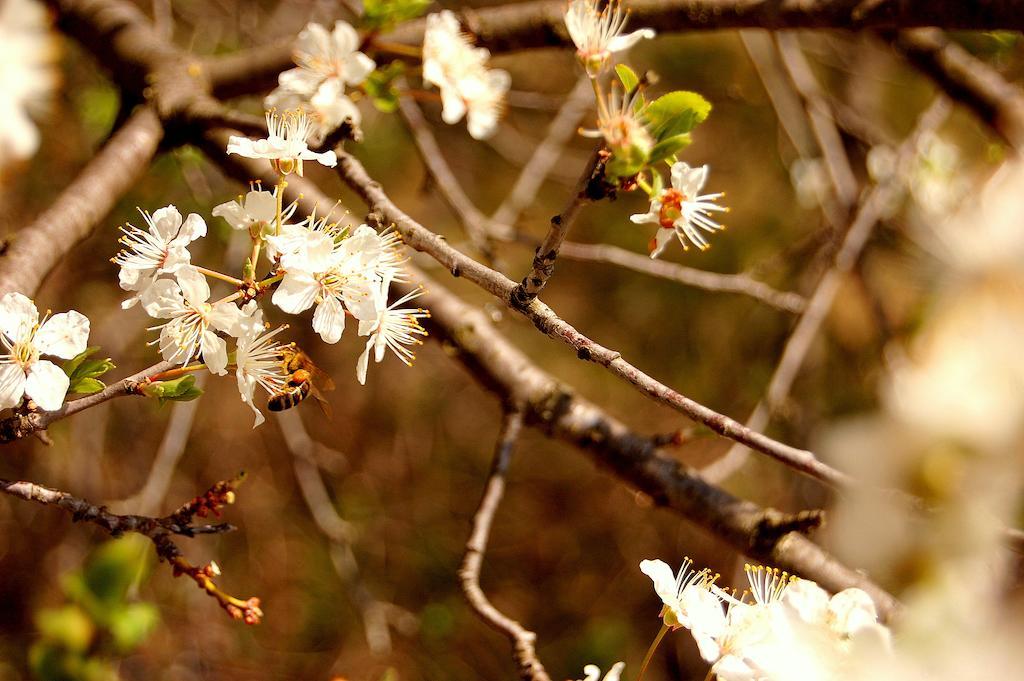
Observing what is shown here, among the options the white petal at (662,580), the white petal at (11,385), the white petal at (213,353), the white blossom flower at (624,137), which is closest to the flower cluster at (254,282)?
the white petal at (213,353)

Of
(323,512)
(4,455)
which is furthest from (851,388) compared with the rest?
(4,455)

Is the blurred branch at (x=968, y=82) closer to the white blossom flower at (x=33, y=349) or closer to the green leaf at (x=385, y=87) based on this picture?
the green leaf at (x=385, y=87)

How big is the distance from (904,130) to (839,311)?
0.77m

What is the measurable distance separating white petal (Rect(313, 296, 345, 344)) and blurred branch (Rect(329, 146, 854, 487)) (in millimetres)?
93

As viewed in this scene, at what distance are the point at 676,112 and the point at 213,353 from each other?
0.43 metres

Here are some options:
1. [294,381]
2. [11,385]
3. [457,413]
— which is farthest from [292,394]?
[457,413]

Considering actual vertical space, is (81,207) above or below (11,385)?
above

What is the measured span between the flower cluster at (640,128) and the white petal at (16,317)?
48 cm

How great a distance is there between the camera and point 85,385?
2.06 feet

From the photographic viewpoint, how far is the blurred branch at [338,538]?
1.42 meters

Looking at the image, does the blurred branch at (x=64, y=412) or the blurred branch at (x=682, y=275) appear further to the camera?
the blurred branch at (x=682, y=275)

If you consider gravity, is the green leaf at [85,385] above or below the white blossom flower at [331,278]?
below

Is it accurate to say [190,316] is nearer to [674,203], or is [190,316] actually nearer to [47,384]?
[47,384]

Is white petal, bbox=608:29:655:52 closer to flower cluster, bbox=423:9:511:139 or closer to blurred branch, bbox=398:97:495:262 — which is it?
flower cluster, bbox=423:9:511:139
